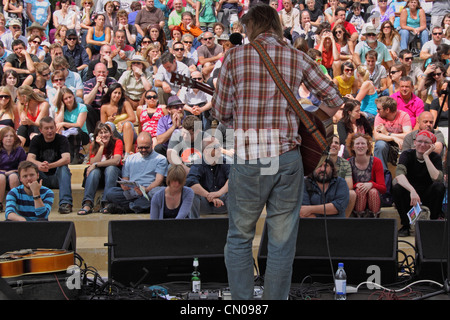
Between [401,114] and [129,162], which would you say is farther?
[401,114]

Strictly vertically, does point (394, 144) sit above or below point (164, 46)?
below

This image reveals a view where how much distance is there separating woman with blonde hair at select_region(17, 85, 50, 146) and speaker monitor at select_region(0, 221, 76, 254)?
414cm

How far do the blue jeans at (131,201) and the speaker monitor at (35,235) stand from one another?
246cm

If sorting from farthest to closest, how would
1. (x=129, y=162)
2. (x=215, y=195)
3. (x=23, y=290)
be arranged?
(x=129, y=162) < (x=215, y=195) < (x=23, y=290)

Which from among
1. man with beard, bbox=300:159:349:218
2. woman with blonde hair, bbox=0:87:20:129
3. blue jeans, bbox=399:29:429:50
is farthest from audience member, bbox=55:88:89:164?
blue jeans, bbox=399:29:429:50

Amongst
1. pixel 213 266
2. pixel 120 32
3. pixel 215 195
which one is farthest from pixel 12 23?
pixel 213 266

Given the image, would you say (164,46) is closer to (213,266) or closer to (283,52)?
(213,266)

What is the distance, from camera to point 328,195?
7.27m

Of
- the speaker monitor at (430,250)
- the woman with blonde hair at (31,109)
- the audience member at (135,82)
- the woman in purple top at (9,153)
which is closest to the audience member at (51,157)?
the woman in purple top at (9,153)

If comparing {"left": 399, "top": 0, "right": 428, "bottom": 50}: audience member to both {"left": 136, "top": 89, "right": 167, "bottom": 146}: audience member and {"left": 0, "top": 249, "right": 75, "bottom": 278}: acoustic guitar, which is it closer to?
{"left": 136, "top": 89, "right": 167, "bottom": 146}: audience member

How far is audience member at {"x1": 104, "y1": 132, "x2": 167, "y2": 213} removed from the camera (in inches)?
312

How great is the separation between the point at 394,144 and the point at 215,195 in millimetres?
2670

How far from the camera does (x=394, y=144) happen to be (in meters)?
8.98
